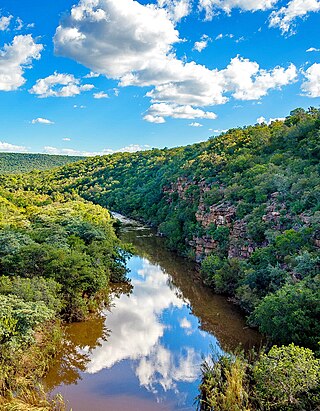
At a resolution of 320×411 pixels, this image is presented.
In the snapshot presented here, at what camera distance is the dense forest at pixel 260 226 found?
15875 mm

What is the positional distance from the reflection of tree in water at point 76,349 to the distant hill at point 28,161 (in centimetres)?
14321

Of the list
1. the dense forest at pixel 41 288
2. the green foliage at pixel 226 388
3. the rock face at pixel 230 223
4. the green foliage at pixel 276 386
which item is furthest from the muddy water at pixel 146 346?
the rock face at pixel 230 223

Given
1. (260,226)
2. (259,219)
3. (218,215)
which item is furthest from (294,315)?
(218,215)

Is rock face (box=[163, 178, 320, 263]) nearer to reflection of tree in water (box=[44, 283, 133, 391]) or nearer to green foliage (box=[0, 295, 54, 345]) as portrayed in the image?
reflection of tree in water (box=[44, 283, 133, 391])

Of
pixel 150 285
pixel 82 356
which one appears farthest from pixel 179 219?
pixel 82 356

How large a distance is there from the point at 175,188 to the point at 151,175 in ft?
87.0

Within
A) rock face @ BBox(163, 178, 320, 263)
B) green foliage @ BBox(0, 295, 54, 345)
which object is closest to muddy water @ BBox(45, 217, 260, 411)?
green foliage @ BBox(0, 295, 54, 345)

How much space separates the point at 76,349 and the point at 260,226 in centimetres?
1605

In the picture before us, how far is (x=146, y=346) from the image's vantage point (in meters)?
19.3

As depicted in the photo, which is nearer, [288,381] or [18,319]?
[288,381]

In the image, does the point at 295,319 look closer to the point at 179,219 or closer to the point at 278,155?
the point at 278,155

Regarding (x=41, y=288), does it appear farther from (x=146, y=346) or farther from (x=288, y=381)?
(x=288, y=381)

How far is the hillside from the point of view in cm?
1709

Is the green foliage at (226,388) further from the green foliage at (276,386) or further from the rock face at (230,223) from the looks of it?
the rock face at (230,223)
